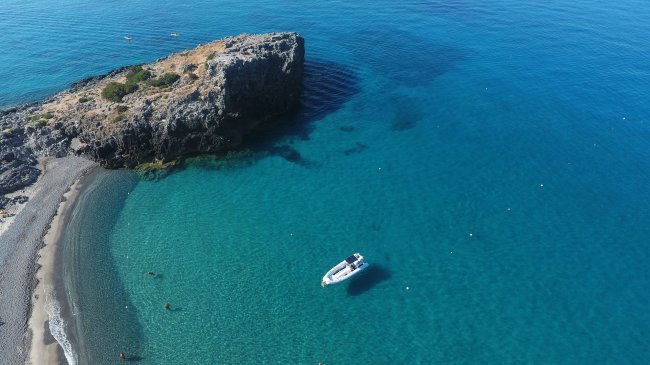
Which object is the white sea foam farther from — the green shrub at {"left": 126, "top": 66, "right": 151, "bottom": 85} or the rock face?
the green shrub at {"left": 126, "top": 66, "right": 151, "bottom": 85}

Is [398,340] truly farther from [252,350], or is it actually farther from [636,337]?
[636,337]

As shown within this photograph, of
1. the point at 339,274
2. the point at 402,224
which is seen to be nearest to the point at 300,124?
the point at 402,224

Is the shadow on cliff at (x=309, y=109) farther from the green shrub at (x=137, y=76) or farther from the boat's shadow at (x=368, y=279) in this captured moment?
the green shrub at (x=137, y=76)

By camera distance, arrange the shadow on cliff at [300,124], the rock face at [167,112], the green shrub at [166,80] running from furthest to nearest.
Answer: the green shrub at [166,80] < the shadow on cliff at [300,124] < the rock face at [167,112]

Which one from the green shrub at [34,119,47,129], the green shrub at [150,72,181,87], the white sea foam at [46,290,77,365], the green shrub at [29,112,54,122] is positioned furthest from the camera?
the green shrub at [150,72,181,87]

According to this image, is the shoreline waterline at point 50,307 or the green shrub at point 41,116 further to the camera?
the green shrub at point 41,116

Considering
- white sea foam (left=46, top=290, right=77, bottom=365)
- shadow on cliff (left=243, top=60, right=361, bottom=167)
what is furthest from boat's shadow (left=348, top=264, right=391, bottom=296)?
white sea foam (left=46, top=290, right=77, bottom=365)

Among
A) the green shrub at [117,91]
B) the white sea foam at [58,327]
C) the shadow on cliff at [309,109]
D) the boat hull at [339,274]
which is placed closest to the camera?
the white sea foam at [58,327]

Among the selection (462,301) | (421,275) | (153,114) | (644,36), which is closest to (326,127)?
(153,114)

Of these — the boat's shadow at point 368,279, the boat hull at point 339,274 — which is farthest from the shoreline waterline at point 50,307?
the boat's shadow at point 368,279
